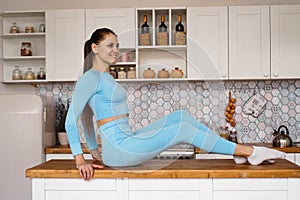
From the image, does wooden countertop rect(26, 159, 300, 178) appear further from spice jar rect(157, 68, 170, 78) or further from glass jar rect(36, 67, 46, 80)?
glass jar rect(36, 67, 46, 80)

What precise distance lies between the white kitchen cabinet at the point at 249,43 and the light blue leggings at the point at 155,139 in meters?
1.85

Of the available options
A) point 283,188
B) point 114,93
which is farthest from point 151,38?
point 283,188

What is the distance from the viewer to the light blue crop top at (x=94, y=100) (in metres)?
2.01

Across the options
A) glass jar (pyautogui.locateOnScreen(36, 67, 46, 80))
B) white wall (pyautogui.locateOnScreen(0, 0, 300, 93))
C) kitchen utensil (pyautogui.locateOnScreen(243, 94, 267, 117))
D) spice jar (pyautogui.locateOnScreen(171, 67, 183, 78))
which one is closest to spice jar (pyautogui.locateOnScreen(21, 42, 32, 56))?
glass jar (pyautogui.locateOnScreen(36, 67, 46, 80))

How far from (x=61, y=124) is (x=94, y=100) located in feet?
6.50

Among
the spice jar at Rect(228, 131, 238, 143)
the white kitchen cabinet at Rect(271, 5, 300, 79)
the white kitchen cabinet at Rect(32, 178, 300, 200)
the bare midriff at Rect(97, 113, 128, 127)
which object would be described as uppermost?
the white kitchen cabinet at Rect(271, 5, 300, 79)

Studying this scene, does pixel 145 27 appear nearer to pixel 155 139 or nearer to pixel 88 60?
pixel 88 60

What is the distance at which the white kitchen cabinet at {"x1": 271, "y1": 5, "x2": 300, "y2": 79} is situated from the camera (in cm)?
374

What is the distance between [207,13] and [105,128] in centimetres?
205

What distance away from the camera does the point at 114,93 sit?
6.71 feet

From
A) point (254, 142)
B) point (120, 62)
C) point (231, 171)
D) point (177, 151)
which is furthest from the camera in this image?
point (254, 142)

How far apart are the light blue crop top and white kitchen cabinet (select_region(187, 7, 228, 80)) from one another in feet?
5.86

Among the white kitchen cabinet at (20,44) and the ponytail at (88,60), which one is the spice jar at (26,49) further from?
the ponytail at (88,60)

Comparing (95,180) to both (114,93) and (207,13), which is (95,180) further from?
(207,13)
